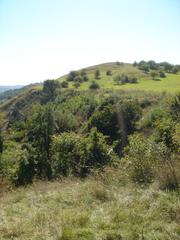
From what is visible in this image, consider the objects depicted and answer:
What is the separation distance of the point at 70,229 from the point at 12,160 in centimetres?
2910

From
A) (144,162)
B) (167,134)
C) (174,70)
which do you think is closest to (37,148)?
(167,134)

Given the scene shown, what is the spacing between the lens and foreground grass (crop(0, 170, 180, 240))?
16.1 ft

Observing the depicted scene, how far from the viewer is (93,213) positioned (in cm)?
578

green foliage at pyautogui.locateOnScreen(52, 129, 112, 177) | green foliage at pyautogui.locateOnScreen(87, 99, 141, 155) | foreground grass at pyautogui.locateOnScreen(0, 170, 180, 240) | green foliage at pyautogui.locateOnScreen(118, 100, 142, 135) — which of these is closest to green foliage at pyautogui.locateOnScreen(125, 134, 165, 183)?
foreground grass at pyautogui.locateOnScreen(0, 170, 180, 240)

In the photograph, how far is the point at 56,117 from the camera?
49906 mm

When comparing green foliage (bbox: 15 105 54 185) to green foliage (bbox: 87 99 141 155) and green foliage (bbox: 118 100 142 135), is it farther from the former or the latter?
green foliage (bbox: 118 100 142 135)

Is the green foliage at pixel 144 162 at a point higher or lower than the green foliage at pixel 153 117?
higher

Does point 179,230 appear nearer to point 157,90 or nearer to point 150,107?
point 150,107

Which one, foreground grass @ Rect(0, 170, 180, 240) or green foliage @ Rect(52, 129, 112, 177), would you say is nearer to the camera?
foreground grass @ Rect(0, 170, 180, 240)

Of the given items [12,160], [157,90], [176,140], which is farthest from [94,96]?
[176,140]

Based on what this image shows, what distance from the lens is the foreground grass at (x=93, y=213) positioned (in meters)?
4.89

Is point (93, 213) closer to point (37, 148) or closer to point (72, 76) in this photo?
point (37, 148)

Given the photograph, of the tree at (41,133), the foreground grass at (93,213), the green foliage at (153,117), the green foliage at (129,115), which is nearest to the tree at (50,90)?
the green foliage at (129,115)

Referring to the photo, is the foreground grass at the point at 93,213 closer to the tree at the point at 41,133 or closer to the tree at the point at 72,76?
the tree at the point at 41,133
